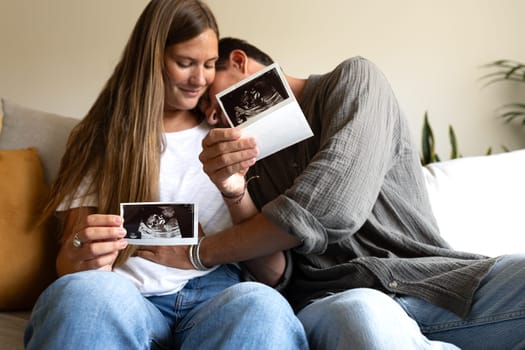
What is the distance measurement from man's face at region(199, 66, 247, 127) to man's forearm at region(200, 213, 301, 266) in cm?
31

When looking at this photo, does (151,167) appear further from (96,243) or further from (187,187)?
(96,243)

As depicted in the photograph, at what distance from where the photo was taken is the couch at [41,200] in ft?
4.95

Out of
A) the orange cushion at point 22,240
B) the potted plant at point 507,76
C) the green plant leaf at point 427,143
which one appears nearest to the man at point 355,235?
the orange cushion at point 22,240

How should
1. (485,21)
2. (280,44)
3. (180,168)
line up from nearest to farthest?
(180,168) < (280,44) < (485,21)

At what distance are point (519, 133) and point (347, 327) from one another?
2136mm

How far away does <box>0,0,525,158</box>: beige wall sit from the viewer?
2.38 meters

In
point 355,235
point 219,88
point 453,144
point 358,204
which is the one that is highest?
point 219,88

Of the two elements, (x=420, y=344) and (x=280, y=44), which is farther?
(x=280, y=44)

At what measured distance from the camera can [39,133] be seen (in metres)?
1.71

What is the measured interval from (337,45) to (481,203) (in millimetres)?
1046

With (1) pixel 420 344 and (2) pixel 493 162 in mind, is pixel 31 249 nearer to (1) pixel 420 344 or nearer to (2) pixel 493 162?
(1) pixel 420 344

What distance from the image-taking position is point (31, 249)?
59.9 inches

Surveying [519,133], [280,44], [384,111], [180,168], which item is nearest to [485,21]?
[519,133]

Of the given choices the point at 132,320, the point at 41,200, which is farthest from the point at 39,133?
the point at 132,320
